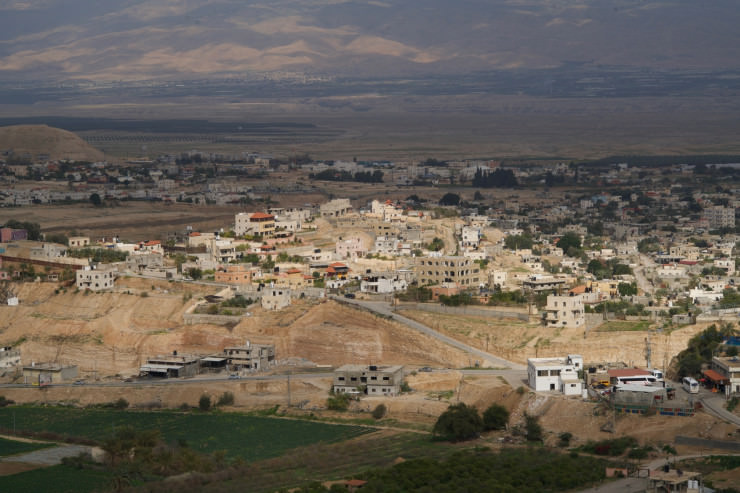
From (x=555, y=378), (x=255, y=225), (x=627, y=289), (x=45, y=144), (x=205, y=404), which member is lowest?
(x=205, y=404)

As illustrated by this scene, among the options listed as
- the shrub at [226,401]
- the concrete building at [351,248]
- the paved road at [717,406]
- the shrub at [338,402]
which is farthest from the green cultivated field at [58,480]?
the concrete building at [351,248]

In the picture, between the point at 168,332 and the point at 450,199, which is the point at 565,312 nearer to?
the point at 168,332

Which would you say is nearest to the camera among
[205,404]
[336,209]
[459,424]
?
[459,424]

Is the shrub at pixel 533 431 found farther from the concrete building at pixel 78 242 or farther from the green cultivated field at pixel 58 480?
the concrete building at pixel 78 242

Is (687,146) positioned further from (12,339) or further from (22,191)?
(12,339)

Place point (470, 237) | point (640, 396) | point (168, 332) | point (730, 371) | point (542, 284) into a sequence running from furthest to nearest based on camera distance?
point (470, 237), point (542, 284), point (168, 332), point (730, 371), point (640, 396)

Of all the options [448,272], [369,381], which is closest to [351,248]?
[448,272]

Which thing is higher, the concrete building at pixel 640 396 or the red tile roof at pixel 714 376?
the red tile roof at pixel 714 376
